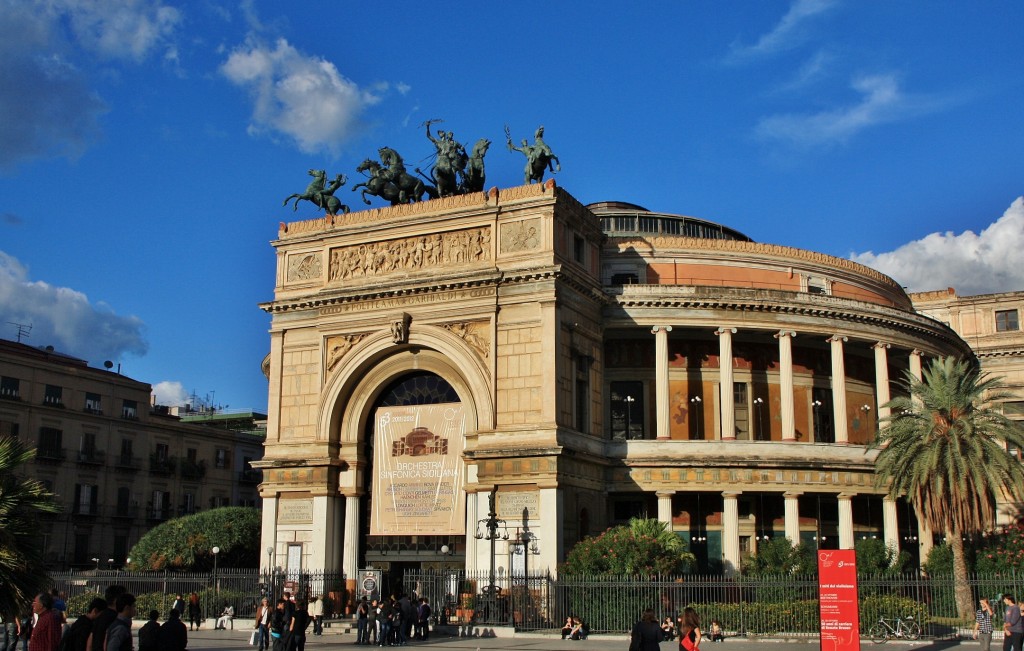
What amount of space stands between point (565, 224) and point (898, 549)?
19.8 metres

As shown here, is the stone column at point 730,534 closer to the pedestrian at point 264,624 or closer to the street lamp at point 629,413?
the street lamp at point 629,413

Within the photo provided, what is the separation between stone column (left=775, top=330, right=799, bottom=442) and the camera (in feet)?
156

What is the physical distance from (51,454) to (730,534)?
3915cm

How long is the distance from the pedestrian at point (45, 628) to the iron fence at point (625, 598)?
1529cm

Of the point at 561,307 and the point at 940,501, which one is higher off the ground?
the point at 561,307

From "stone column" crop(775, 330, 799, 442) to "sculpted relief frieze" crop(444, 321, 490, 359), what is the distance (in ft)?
44.5

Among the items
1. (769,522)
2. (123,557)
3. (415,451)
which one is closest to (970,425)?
(769,522)

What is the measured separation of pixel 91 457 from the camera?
2576 inches

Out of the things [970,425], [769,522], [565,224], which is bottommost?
[769,522]

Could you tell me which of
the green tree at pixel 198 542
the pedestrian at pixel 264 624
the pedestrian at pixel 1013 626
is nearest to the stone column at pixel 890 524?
the pedestrian at pixel 1013 626

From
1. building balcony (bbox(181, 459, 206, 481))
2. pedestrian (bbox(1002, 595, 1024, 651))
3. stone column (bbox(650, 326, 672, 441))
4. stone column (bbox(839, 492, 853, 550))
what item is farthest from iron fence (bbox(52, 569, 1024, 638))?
building balcony (bbox(181, 459, 206, 481))

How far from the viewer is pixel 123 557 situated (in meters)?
66.3

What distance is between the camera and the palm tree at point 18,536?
20.8 meters

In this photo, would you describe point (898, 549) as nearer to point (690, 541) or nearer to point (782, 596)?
point (690, 541)
